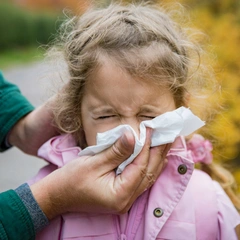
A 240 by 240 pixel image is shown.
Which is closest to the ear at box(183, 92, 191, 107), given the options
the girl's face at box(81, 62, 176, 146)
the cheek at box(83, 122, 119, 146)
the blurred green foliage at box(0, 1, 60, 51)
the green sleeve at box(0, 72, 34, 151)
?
the girl's face at box(81, 62, 176, 146)

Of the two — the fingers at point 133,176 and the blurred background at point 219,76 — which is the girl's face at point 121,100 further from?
the blurred background at point 219,76

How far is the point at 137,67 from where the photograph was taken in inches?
76.5

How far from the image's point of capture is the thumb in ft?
5.85

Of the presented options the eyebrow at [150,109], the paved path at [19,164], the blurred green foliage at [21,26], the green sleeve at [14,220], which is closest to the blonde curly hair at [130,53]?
the eyebrow at [150,109]

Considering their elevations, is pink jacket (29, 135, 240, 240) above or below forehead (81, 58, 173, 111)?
below

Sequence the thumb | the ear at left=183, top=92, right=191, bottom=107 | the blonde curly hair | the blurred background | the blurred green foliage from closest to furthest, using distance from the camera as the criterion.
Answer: the thumb → the blonde curly hair → the ear at left=183, top=92, right=191, bottom=107 → the blurred background → the blurred green foliage

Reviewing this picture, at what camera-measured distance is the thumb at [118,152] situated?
1784 mm

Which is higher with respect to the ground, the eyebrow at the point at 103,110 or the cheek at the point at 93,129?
the eyebrow at the point at 103,110

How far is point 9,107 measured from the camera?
2490mm

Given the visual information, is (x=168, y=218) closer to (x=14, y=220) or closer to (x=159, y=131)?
(x=159, y=131)

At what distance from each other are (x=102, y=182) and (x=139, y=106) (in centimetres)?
33

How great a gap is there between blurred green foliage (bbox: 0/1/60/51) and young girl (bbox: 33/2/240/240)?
17.4 meters

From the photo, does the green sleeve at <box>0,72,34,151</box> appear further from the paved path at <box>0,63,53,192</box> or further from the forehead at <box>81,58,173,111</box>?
the forehead at <box>81,58,173,111</box>

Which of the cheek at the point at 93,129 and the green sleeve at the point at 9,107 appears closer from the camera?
the cheek at the point at 93,129
